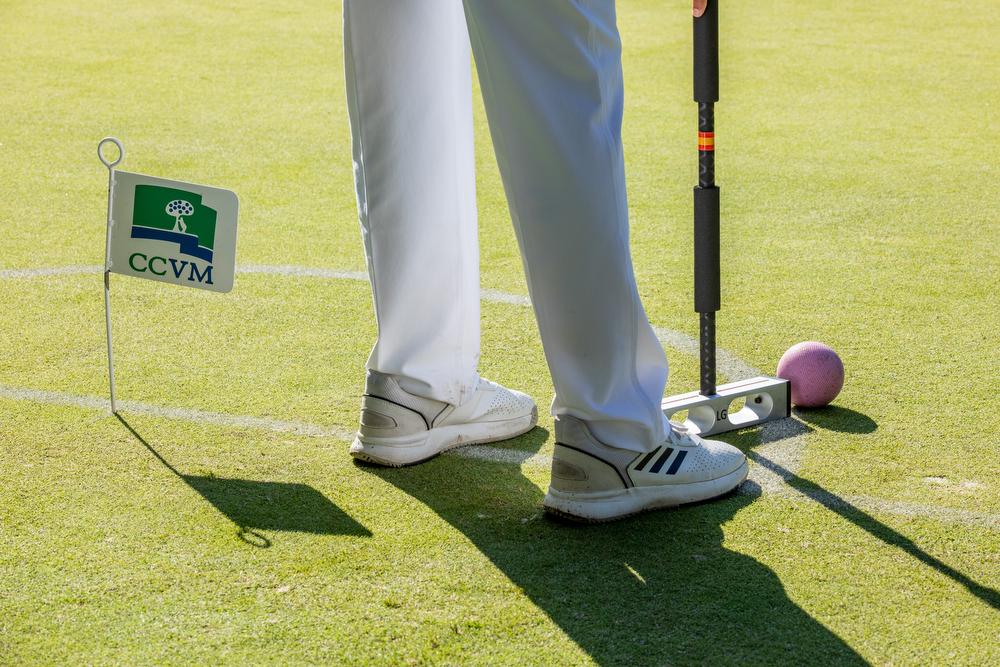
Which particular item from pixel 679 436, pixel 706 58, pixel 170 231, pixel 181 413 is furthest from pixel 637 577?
pixel 170 231

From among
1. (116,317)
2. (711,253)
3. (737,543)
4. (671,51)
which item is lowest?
(737,543)

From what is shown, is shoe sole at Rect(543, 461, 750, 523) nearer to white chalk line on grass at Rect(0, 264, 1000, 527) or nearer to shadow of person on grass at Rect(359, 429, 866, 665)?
shadow of person on grass at Rect(359, 429, 866, 665)

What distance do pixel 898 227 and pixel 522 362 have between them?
6.53ft

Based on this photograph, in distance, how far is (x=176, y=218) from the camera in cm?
320

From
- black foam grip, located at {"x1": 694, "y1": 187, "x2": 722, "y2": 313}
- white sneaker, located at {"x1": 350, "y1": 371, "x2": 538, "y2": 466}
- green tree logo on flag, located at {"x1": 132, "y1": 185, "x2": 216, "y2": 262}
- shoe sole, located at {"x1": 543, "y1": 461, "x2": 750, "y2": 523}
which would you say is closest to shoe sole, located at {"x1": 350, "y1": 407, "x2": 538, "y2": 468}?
white sneaker, located at {"x1": 350, "y1": 371, "x2": 538, "y2": 466}

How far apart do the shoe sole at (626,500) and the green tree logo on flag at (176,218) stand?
Answer: 1088mm

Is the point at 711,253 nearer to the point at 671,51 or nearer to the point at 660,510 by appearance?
the point at 660,510

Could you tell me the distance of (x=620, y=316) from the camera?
2553mm

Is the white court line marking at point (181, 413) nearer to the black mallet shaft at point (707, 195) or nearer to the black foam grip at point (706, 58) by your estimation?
the black mallet shaft at point (707, 195)

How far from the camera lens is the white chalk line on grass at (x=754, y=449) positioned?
2.72m

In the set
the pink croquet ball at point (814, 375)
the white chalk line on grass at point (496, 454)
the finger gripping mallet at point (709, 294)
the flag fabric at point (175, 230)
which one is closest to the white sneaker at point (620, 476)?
the white chalk line on grass at point (496, 454)

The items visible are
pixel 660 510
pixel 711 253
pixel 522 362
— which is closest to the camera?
pixel 660 510

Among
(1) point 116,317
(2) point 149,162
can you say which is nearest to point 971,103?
(2) point 149,162

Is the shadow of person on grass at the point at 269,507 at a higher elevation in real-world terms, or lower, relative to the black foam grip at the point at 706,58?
lower
